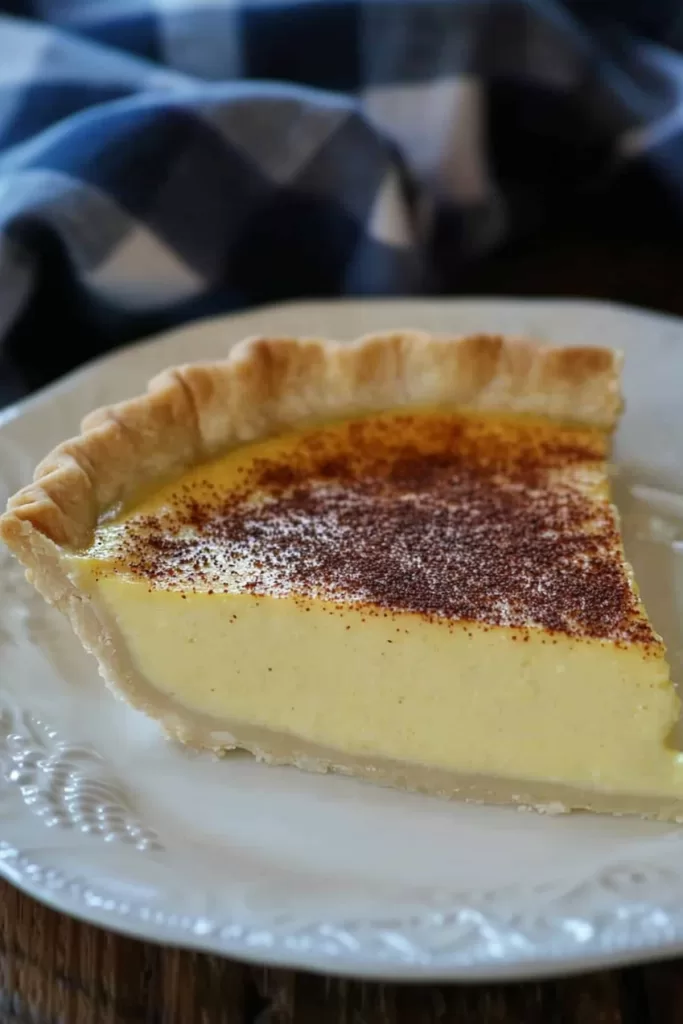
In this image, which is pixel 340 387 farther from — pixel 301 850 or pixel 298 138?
pixel 301 850

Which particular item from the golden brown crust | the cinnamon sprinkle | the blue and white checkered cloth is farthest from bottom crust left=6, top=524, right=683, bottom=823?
the blue and white checkered cloth

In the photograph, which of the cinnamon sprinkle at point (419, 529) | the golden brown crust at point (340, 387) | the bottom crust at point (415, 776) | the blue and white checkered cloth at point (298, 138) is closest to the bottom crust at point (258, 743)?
the bottom crust at point (415, 776)

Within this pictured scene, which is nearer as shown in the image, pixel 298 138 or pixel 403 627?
pixel 403 627

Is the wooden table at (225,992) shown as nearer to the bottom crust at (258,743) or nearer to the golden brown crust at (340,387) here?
the bottom crust at (258,743)

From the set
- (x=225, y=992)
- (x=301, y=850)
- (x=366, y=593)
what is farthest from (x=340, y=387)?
(x=225, y=992)

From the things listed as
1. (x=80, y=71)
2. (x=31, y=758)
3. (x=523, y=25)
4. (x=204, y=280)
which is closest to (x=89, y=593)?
(x=31, y=758)

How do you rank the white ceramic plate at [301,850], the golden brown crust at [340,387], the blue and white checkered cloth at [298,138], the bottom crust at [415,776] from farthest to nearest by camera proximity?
1. the blue and white checkered cloth at [298,138]
2. the golden brown crust at [340,387]
3. the bottom crust at [415,776]
4. the white ceramic plate at [301,850]

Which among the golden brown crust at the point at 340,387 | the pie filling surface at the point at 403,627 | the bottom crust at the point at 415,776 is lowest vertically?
the bottom crust at the point at 415,776

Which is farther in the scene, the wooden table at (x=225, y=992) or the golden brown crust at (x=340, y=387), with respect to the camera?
the golden brown crust at (x=340, y=387)
